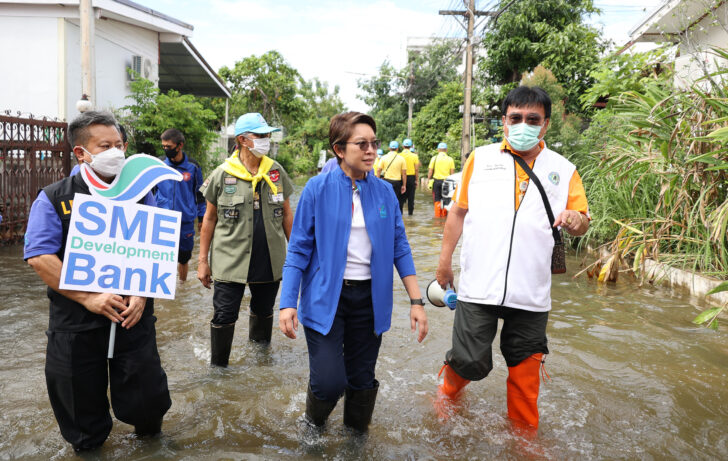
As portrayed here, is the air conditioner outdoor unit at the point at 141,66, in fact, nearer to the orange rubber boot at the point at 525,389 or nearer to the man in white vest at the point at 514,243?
the man in white vest at the point at 514,243

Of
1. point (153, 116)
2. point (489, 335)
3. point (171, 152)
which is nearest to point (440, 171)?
point (153, 116)

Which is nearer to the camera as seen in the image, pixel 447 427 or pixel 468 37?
pixel 447 427

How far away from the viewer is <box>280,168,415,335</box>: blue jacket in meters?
3.26

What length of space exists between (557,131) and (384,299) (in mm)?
10333

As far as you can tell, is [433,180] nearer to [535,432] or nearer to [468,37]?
[468,37]

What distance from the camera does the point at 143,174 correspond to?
318 cm

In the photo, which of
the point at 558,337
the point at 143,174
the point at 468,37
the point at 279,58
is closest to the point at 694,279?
the point at 558,337

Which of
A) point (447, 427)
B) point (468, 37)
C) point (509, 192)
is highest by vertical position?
point (468, 37)

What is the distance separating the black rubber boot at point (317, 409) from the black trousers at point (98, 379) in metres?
0.82

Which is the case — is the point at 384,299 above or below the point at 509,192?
below

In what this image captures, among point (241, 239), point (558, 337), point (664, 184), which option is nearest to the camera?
point (241, 239)

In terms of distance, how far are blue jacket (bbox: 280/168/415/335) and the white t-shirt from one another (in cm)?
5

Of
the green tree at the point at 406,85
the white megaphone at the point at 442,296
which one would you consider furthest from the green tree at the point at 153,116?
the green tree at the point at 406,85

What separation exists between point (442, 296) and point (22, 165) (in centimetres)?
962
